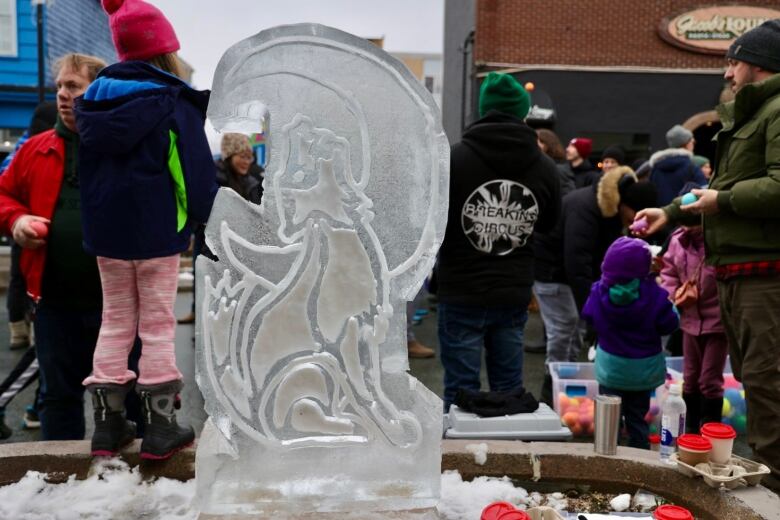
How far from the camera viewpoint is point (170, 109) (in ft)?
7.78

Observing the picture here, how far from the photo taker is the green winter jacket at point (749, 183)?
2.59m

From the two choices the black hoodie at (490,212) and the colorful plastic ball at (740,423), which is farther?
the colorful plastic ball at (740,423)

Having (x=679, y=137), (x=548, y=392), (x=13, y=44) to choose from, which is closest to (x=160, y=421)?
(x=548, y=392)

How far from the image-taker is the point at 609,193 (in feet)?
14.9

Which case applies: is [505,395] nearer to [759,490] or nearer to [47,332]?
[759,490]

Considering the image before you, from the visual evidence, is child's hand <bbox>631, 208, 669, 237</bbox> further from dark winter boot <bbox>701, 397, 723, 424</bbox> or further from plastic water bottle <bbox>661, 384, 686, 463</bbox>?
dark winter boot <bbox>701, 397, 723, 424</bbox>

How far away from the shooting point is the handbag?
366 cm

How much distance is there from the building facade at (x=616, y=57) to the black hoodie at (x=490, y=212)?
9.96 metres

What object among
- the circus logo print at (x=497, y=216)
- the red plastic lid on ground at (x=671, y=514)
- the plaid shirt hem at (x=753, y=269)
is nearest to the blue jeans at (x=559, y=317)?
the circus logo print at (x=497, y=216)

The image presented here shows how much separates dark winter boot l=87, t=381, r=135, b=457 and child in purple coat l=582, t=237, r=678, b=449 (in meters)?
2.32

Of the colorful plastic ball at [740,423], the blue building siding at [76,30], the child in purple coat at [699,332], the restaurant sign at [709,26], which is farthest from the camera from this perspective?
the blue building siding at [76,30]

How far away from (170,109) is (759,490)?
2.40 metres

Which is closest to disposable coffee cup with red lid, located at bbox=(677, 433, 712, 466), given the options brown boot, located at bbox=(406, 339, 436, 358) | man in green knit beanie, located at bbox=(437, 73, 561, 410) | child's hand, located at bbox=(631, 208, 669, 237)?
man in green knit beanie, located at bbox=(437, 73, 561, 410)

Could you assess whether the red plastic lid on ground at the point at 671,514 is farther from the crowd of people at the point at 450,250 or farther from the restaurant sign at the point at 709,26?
the restaurant sign at the point at 709,26
